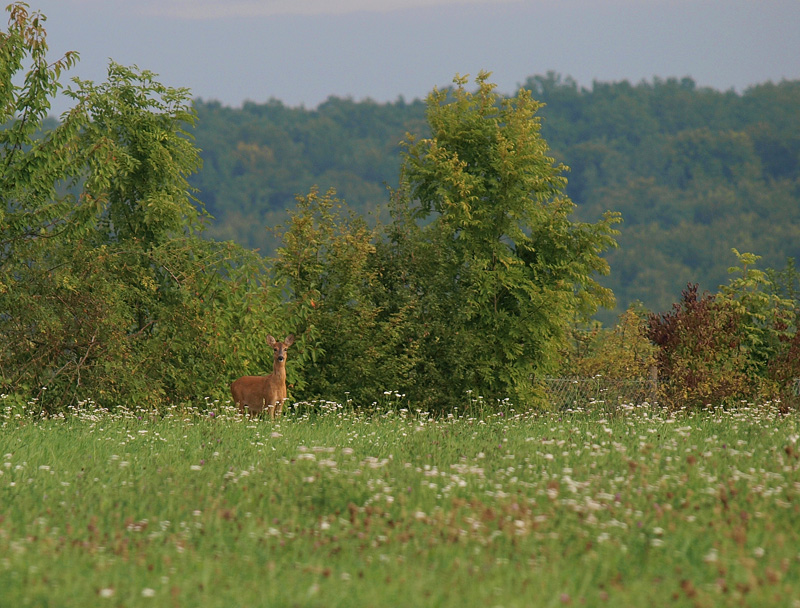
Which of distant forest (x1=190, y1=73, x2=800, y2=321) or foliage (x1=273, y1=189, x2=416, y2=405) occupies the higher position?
distant forest (x1=190, y1=73, x2=800, y2=321)

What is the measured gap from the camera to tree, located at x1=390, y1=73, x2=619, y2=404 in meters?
17.1

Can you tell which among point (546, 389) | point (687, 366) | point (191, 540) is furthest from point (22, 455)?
point (687, 366)

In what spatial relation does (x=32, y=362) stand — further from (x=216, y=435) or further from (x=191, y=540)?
(x=191, y=540)

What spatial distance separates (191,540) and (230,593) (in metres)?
1.29

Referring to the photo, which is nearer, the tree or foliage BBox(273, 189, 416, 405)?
foliage BBox(273, 189, 416, 405)

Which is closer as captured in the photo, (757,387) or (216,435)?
(216,435)

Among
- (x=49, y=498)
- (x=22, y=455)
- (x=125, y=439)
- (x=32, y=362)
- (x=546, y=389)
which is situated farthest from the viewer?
(x=546, y=389)

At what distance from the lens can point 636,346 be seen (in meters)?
21.2

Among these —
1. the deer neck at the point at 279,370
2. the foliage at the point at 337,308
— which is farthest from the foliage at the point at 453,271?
the deer neck at the point at 279,370

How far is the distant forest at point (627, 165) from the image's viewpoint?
6906 cm

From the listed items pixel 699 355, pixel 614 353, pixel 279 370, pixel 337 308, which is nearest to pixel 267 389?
pixel 279 370

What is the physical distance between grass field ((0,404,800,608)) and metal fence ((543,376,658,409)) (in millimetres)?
6706

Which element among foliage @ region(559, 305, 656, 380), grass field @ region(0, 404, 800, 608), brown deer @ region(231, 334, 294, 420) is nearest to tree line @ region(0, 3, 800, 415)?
foliage @ region(559, 305, 656, 380)

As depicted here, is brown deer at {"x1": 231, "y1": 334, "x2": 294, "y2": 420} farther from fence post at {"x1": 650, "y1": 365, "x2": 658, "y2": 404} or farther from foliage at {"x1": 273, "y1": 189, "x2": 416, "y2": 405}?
fence post at {"x1": 650, "y1": 365, "x2": 658, "y2": 404}
